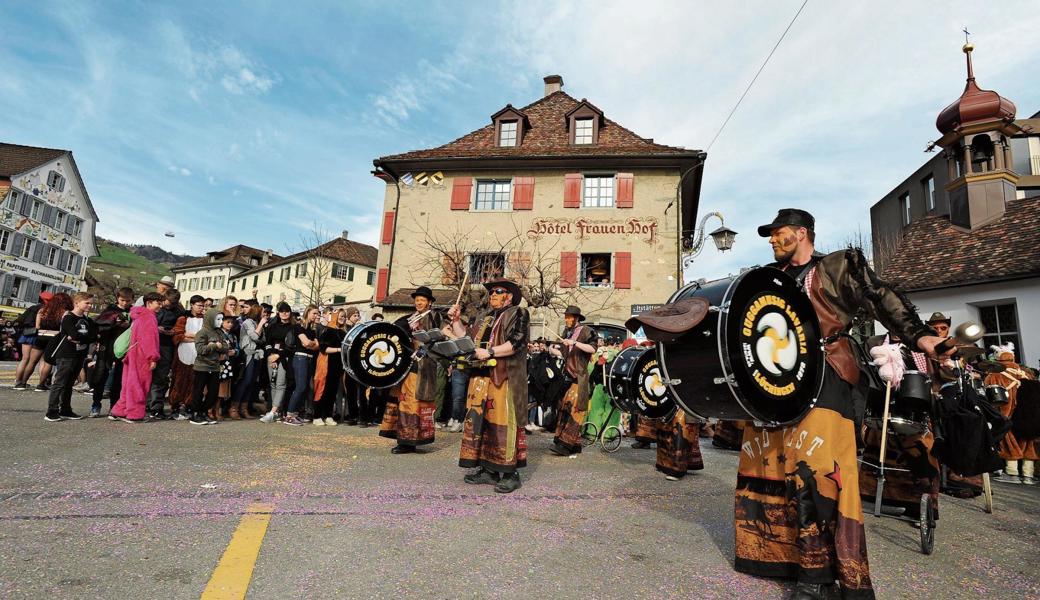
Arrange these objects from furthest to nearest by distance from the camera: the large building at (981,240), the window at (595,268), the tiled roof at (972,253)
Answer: the window at (595,268) → the tiled roof at (972,253) → the large building at (981,240)

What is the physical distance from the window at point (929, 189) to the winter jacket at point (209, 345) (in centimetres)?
3317

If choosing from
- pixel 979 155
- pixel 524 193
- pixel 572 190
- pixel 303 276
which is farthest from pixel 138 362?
pixel 303 276

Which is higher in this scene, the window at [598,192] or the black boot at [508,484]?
the window at [598,192]

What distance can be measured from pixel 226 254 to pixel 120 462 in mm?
71643

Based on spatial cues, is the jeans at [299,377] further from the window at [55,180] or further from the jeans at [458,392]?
the window at [55,180]

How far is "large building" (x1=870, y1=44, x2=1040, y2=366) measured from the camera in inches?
596

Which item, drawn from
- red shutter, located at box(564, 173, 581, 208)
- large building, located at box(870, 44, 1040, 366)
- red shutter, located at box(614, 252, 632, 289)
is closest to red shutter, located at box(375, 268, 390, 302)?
red shutter, located at box(564, 173, 581, 208)

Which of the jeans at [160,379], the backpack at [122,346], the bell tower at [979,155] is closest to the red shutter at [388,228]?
the jeans at [160,379]

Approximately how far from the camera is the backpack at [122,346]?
7637 millimetres

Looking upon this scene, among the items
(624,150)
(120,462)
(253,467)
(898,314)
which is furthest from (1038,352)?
(120,462)

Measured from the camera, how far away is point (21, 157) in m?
38.8

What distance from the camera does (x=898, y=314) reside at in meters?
2.72

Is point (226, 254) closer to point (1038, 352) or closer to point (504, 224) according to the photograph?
point (504, 224)

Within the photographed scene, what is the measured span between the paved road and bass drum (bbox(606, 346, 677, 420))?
77 centimetres
